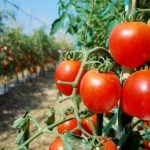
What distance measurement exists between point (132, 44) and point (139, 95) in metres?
0.10

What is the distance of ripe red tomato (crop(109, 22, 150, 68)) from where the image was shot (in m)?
0.81

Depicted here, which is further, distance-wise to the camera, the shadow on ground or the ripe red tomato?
the shadow on ground

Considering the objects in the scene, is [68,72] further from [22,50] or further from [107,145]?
[22,50]

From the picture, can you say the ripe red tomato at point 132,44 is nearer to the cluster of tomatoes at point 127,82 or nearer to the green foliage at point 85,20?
the cluster of tomatoes at point 127,82

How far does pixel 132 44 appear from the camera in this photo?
81 cm

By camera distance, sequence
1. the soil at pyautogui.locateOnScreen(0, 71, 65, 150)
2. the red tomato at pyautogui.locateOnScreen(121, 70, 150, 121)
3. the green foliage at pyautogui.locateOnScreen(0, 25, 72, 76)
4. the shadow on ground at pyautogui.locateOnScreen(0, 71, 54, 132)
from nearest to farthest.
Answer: the red tomato at pyautogui.locateOnScreen(121, 70, 150, 121)
the soil at pyautogui.locateOnScreen(0, 71, 65, 150)
the shadow on ground at pyautogui.locateOnScreen(0, 71, 54, 132)
the green foliage at pyautogui.locateOnScreen(0, 25, 72, 76)

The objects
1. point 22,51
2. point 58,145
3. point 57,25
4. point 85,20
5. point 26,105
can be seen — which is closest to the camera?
point 58,145

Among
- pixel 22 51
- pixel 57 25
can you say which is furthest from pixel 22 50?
pixel 57 25

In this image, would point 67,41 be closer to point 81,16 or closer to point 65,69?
point 81,16

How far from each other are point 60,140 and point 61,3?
2.25 metres

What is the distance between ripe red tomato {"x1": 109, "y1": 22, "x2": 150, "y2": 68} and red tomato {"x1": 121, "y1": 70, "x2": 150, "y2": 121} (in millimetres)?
31

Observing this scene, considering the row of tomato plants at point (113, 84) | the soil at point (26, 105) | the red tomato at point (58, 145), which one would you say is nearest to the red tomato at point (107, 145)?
the row of tomato plants at point (113, 84)

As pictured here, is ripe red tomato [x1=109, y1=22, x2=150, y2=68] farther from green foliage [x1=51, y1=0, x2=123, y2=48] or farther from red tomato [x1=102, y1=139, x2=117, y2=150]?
green foliage [x1=51, y1=0, x2=123, y2=48]

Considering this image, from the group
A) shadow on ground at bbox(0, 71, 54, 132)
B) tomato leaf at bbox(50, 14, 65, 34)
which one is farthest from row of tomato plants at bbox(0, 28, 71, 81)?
tomato leaf at bbox(50, 14, 65, 34)
